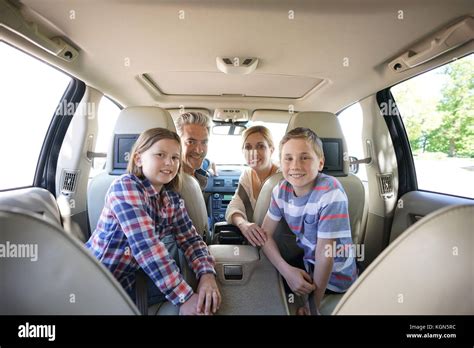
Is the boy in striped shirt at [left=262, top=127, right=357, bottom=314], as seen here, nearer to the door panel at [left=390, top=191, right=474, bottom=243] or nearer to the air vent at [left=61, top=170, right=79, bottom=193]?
the door panel at [left=390, top=191, right=474, bottom=243]

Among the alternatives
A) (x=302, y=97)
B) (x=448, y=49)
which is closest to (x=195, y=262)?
(x=448, y=49)

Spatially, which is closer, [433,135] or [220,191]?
[433,135]

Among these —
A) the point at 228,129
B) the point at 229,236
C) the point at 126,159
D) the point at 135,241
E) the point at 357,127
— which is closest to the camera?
the point at 135,241

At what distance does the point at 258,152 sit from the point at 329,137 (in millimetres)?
413

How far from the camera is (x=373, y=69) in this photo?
127 cm

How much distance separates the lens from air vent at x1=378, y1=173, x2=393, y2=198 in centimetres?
149

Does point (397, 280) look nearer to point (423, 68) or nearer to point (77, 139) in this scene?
point (423, 68)

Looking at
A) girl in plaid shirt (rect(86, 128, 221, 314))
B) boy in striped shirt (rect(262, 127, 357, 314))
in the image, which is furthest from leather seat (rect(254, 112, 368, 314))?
girl in plaid shirt (rect(86, 128, 221, 314))

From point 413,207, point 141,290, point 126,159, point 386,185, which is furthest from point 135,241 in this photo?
point 386,185

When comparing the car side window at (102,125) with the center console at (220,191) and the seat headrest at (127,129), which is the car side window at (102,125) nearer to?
the seat headrest at (127,129)

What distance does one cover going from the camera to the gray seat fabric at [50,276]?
0.34m

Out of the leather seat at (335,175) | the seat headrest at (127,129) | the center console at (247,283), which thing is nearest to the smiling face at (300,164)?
the leather seat at (335,175)

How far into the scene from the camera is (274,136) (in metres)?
1.55

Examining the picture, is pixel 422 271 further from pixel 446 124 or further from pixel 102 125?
pixel 102 125
